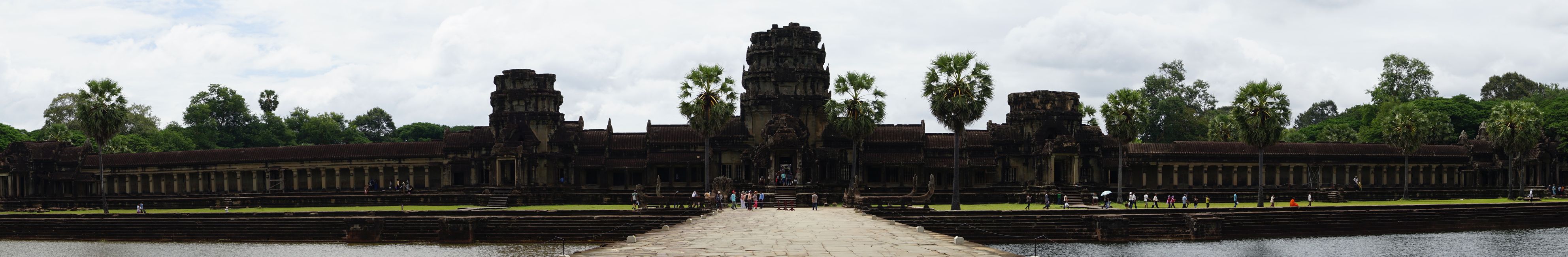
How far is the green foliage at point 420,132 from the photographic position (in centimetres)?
12256

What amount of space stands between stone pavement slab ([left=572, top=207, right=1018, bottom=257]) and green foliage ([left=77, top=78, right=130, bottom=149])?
95.1 feet

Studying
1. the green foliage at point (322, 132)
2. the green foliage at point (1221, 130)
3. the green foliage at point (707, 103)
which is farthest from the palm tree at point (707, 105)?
the green foliage at point (322, 132)

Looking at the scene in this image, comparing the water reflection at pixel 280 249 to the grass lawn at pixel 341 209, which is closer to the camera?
the water reflection at pixel 280 249

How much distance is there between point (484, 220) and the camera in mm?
42156

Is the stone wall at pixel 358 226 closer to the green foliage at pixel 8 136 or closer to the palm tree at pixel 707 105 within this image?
the palm tree at pixel 707 105

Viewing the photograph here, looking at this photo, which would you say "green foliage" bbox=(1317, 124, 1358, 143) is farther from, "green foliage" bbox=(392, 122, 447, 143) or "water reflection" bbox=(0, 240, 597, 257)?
"green foliage" bbox=(392, 122, 447, 143)

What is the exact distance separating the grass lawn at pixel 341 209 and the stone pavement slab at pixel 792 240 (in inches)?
496

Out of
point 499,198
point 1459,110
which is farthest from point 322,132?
point 1459,110

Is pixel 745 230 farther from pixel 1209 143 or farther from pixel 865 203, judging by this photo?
pixel 1209 143

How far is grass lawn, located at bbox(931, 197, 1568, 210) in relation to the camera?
50.3 metres

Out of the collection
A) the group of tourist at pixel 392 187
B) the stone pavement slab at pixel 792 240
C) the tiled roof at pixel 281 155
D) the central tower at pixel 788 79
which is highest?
the central tower at pixel 788 79

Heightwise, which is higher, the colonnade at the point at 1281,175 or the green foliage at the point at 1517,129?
the green foliage at the point at 1517,129

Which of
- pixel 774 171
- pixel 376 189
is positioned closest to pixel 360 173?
pixel 376 189

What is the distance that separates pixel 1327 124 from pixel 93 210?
3106 inches
